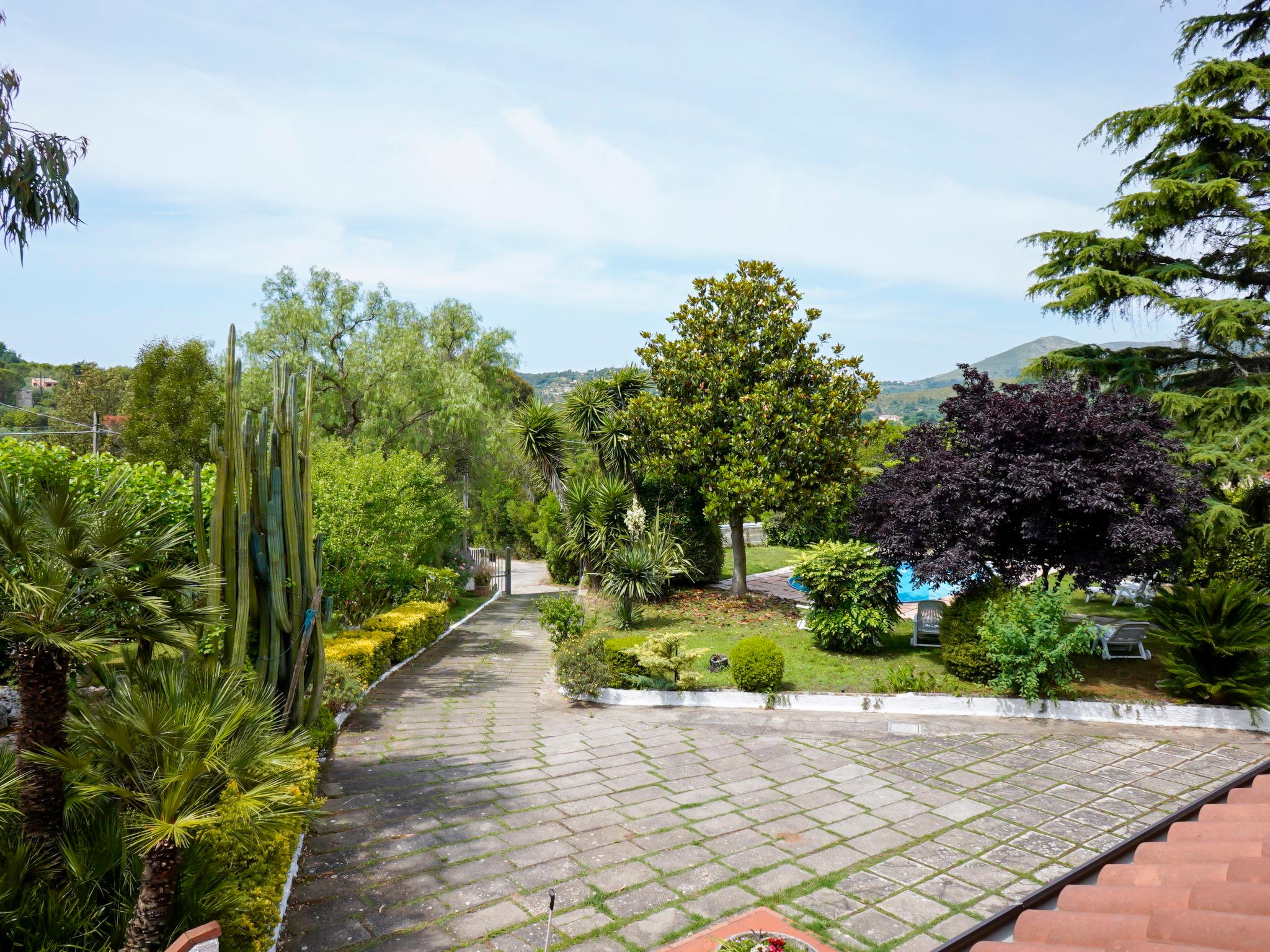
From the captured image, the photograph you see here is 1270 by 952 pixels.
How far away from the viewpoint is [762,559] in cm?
2323

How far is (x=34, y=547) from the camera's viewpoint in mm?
3965

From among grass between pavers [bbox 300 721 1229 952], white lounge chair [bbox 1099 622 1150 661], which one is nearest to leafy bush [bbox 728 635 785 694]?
grass between pavers [bbox 300 721 1229 952]

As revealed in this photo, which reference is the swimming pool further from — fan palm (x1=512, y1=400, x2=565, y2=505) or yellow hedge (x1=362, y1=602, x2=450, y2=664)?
fan palm (x1=512, y1=400, x2=565, y2=505)

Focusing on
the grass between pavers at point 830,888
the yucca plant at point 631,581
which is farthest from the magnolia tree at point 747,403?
the grass between pavers at point 830,888

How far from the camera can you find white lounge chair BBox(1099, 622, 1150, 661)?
9.90 m

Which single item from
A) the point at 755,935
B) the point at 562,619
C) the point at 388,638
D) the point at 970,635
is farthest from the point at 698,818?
the point at 388,638

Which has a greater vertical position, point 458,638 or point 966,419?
point 966,419

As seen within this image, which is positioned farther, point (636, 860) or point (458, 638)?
point (458, 638)

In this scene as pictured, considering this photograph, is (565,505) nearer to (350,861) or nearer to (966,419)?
(966,419)

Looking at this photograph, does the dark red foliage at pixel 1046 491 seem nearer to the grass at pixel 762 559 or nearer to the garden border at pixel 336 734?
the garden border at pixel 336 734

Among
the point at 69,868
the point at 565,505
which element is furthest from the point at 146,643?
the point at 565,505

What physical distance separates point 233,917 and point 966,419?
979 centimetres

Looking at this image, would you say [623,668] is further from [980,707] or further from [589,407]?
[589,407]

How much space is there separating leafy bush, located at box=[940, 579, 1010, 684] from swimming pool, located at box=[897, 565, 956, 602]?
350 mm
